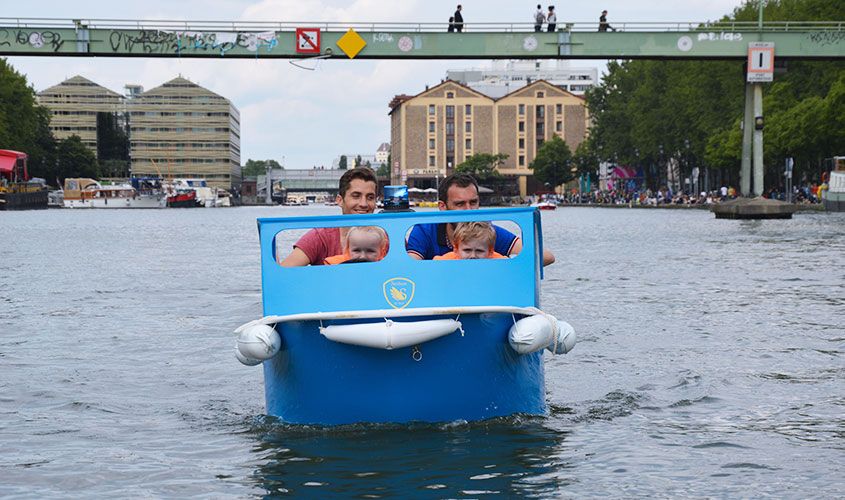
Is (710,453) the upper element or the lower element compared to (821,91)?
lower

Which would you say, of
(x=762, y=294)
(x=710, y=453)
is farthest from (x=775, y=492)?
(x=762, y=294)

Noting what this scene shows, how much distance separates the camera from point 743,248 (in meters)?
35.3

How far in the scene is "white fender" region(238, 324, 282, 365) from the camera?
8.13 meters

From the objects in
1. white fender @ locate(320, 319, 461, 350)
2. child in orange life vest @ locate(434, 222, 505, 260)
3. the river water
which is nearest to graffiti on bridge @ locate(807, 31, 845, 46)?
the river water

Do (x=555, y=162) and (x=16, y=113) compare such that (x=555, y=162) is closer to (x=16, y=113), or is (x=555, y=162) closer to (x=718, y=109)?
(x=718, y=109)

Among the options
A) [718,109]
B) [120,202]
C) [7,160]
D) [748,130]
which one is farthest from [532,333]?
[120,202]

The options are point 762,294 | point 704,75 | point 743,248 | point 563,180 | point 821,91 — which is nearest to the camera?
point 762,294

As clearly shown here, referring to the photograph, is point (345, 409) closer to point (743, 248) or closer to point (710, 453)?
point (710, 453)

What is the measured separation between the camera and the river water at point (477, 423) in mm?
7832

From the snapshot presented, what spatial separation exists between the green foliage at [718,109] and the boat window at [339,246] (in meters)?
55.5

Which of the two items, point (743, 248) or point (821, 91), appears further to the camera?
point (821, 91)

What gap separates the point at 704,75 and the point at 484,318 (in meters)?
82.5

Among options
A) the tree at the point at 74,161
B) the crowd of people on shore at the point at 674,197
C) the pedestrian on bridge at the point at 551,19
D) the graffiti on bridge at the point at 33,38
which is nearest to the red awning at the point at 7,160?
the graffiti on bridge at the point at 33,38

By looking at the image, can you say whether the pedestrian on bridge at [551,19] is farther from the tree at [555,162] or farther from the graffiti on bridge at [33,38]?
the tree at [555,162]
